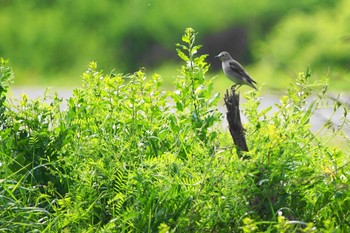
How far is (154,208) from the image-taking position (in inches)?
182

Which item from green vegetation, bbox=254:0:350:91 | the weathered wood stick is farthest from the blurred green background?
the weathered wood stick

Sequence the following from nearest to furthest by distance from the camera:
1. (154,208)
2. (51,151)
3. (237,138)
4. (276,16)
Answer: (154,208)
(237,138)
(51,151)
(276,16)

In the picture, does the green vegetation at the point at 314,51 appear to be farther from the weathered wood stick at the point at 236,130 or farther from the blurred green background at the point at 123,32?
the blurred green background at the point at 123,32

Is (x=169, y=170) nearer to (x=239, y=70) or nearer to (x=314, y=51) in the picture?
(x=314, y=51)

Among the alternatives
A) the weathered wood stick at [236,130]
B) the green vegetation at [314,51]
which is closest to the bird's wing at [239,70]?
the green vegetation at [314,51]

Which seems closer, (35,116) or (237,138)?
(237,138)

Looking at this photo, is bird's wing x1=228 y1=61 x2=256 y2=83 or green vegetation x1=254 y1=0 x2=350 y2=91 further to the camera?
bird's wing x1=228 y1=61 x2=256 y2=83

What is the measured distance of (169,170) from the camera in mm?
4730

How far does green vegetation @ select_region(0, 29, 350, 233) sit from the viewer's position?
15.3 ft

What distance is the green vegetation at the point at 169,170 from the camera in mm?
4648

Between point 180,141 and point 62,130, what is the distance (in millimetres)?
639

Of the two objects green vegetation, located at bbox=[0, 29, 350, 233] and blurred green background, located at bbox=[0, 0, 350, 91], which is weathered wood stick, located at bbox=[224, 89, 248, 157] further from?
blurred green background, located at bbox=[0, 0, 350, 91]

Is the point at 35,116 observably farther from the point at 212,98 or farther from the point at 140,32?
the point at 140,32

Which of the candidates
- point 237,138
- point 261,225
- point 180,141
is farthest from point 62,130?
point 261,225
